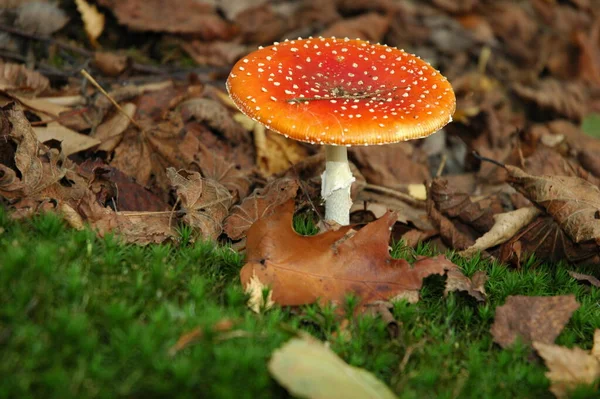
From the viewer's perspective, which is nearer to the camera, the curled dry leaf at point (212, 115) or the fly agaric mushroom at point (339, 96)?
the fly agaric mushroom at point (339, 96)

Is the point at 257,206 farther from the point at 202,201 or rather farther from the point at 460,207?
the point at 460,207

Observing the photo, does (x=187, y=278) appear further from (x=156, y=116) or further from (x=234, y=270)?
(x=156, y=116)

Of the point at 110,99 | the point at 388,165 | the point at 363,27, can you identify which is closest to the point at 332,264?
the point at 388,165

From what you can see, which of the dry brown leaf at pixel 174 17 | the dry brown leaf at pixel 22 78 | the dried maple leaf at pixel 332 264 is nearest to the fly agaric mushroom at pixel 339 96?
the dried maple leaf at pixel 332 264

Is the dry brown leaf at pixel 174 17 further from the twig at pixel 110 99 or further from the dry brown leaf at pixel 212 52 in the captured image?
the twig at pixel 110 99

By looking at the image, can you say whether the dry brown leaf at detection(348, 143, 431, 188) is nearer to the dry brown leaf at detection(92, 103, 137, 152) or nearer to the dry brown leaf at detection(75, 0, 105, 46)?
the dry brown leaf at detection(92, 103, 137, 152)

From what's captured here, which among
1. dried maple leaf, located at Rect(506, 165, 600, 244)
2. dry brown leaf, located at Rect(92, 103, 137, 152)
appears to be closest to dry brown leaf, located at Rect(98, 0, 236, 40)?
dry brown leaf, located at Rect(92, 103, 137, 152)
